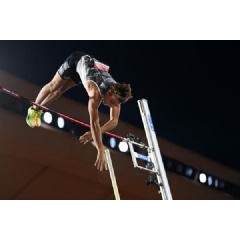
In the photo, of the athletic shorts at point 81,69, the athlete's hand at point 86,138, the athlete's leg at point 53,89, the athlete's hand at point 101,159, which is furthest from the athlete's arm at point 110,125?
the athlete's leg at point 53,89

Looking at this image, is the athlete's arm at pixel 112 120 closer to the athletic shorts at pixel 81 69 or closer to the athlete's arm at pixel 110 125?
the athlete's arm at pixel 110 125

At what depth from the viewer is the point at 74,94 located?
445cm

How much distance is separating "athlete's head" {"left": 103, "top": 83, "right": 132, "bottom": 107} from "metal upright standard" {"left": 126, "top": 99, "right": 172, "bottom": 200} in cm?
19

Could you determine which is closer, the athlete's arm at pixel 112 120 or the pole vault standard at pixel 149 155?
the pole vault standard at pixel 149 155

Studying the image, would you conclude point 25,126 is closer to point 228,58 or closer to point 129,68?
point 129,68

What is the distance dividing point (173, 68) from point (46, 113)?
129 cm

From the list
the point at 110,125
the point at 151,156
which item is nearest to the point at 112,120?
the point at 110,125

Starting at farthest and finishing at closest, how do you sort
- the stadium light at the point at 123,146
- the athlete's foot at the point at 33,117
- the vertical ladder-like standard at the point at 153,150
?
the stadium light at the point at 123,146 < the vertical ladder-like standard at the point at 153,150 < the athlete's foot at the point at 33,117

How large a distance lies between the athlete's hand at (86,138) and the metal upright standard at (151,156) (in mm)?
328

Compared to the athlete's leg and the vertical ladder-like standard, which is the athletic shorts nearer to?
the athlete's leg

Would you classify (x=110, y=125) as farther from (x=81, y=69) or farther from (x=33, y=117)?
(x=33, y=117)

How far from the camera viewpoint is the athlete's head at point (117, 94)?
432 cm

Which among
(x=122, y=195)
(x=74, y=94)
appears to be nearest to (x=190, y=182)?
(x=122, y=195)
